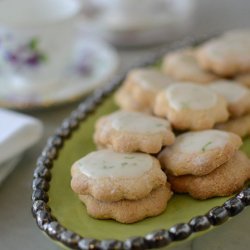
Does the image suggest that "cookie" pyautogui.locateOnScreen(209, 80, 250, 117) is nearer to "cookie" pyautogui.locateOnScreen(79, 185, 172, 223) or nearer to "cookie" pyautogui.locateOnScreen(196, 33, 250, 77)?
"cookie" pyautogui.locateOnScreen(196, 33, 250, 77)

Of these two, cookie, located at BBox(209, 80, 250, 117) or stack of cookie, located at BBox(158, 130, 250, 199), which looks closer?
stack of cookie, located at BBox(158, 130, 250, 199)

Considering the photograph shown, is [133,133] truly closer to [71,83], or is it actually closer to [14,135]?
[14,135]

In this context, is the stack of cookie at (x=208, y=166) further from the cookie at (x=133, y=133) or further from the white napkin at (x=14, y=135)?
the white napkin at (x=14, y=135)

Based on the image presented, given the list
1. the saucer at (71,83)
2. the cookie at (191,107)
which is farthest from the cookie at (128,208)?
the saucer at (71,83)

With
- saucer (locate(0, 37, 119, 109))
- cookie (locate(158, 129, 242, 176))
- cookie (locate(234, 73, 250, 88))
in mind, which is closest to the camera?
cookie (locate(158, 129, 242, 176))

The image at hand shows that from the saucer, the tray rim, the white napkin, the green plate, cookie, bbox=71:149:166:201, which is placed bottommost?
the saucer

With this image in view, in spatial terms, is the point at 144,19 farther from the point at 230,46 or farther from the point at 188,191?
the point at 188,191

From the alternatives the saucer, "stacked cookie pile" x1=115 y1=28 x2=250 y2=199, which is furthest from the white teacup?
"stacked cookie pile" x1=115 y1=28 x2=250 y2=199

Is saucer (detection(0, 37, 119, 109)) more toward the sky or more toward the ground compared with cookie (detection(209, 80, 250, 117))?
more toward the ground
